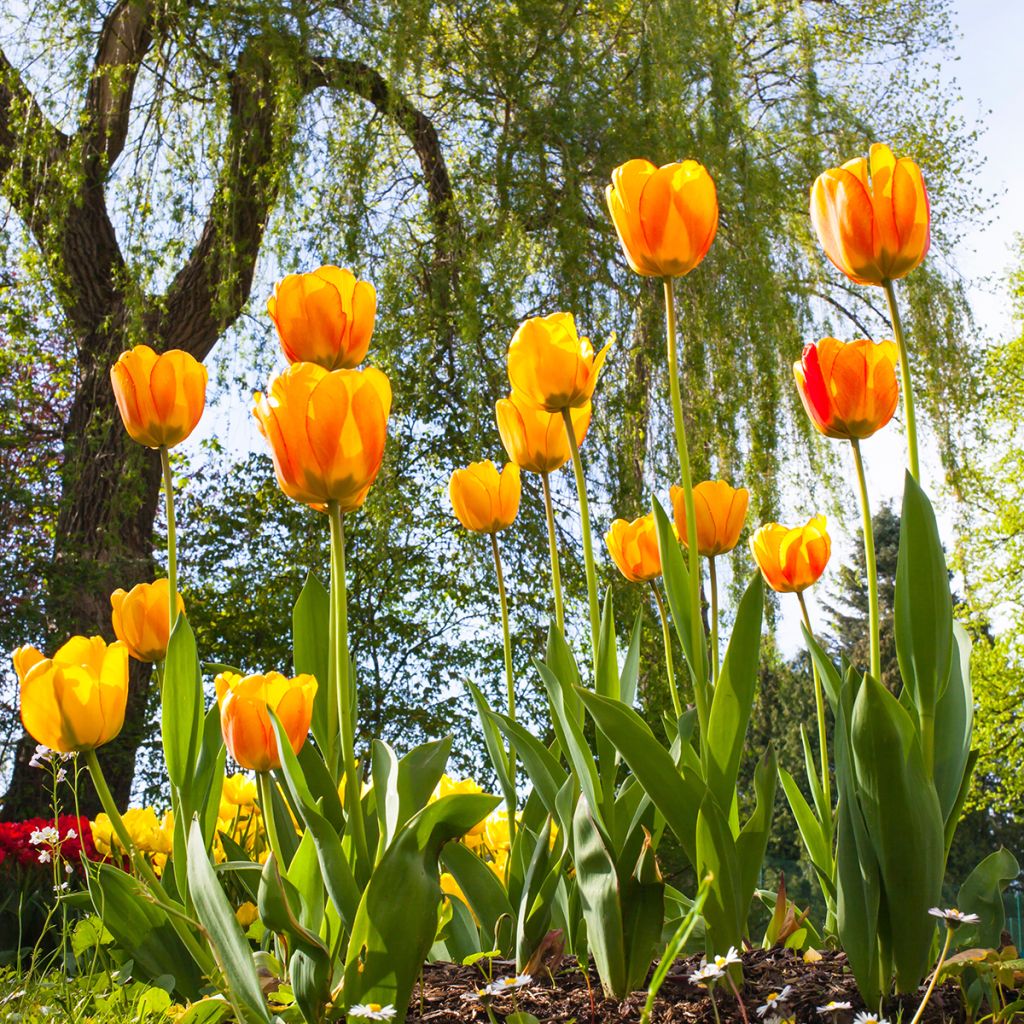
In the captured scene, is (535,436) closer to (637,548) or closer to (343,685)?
(637,548)

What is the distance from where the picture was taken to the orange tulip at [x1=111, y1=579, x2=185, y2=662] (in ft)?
3.78

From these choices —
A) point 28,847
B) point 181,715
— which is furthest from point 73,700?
point 28,847

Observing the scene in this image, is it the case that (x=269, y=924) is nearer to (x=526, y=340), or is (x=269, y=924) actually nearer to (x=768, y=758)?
(x=768, y=758)

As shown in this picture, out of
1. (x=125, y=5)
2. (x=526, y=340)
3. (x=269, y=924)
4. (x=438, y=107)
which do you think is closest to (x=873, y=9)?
(x=438, y=107)

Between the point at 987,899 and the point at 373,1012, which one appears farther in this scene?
the point at 987,899

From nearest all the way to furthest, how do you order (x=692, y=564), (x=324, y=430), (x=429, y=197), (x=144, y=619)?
1. (x=324, y=430)
2. (x=692, y=564)
3. (x=144, y=619)
4. (x=429, y=197)

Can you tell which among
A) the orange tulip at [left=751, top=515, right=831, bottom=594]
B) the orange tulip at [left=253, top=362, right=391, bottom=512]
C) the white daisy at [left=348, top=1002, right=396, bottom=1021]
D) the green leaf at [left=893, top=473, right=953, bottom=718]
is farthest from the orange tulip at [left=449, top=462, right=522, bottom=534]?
Answer: the white daisy at [left=348, top=1002, right=396, bottom=1021]

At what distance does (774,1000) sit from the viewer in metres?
0.81

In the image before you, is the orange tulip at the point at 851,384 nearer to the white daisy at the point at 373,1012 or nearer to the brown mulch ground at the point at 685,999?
the brown mulch ground at the point at 685,999

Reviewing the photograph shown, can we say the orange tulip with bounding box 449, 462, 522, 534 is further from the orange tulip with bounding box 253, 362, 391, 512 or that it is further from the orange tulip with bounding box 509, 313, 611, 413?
the orange tulip with bounding box 253, 362, 391, 512

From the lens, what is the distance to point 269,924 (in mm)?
804

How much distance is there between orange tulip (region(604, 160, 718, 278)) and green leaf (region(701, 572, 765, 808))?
0.31 m

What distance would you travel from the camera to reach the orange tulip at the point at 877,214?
0.94 meters

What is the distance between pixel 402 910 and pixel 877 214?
70 centimetres
